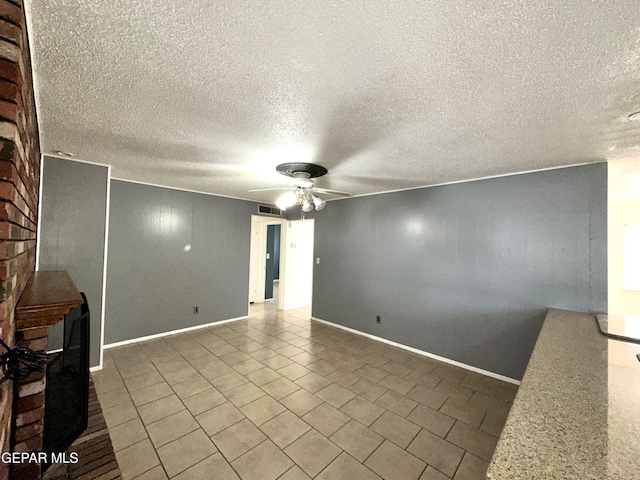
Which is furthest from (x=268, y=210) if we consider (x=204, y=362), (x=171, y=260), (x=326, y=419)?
(x=326, y=419)

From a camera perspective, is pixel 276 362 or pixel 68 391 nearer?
pixel 68 391

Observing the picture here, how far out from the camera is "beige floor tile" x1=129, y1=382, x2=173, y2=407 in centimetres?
243

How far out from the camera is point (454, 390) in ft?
8.98

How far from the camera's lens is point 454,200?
3371 mm

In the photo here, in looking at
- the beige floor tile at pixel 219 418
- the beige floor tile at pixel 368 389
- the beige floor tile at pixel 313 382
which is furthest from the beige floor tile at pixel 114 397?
the beige floor tile at pixel 368 389

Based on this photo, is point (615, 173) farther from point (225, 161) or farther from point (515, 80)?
point (225, 161)

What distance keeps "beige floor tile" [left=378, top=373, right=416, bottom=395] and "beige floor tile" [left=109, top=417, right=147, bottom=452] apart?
2284mm

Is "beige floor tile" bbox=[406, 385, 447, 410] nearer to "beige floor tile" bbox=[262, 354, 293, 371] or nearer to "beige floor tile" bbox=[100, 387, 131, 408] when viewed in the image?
"beige floor tile" bbox=[262, 354, 293, 371]

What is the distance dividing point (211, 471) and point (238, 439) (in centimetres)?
30

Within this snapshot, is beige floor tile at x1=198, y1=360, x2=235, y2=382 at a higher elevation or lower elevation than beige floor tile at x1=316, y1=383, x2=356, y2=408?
higher

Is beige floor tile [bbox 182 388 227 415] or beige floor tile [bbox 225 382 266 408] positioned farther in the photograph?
beige floor tile [bbox 225 382 266 408]

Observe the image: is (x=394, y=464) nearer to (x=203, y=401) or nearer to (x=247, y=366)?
(x=203, y=401)

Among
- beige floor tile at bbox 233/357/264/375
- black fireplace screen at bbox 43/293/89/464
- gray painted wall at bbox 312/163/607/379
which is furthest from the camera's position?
→ beige floor tile at bbox 233/357/264/375

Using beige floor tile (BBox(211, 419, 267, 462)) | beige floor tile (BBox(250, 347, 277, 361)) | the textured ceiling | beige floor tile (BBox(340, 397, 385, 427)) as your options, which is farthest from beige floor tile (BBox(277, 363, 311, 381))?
the textured ceiling
